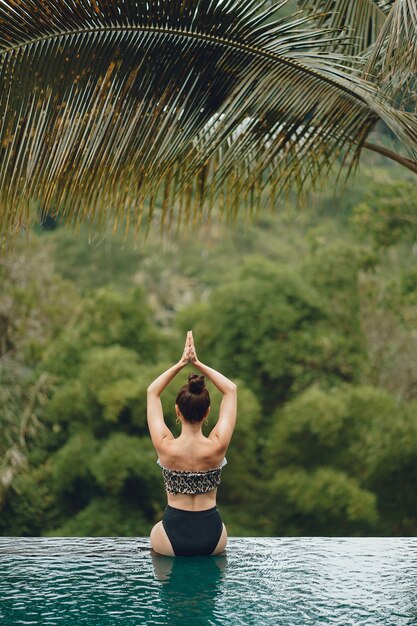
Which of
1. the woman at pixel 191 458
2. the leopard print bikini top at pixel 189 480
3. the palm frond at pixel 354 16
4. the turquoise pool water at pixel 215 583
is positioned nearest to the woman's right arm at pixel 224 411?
the woman at pixel 191 458

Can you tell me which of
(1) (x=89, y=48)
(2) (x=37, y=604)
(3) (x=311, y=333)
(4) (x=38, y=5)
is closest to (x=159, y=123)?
(1) (x=89, y=48)

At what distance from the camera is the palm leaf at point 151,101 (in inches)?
138

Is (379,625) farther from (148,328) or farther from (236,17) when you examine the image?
(148,328)

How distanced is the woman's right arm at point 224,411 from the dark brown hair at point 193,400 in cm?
8

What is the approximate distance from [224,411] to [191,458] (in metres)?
0.26

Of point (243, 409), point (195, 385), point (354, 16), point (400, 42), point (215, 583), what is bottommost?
point (215, 583)

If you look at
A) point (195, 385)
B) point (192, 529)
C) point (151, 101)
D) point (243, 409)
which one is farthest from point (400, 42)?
point (243, 409)

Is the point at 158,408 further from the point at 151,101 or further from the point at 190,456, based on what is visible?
the point at 151,101

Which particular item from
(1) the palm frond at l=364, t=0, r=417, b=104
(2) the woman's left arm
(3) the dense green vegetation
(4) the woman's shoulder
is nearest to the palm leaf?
(1) the palm frond at l=364, t=0, r=417, b=104

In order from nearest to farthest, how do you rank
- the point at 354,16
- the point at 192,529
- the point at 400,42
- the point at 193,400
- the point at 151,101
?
the point at 400,42
the point at 151,101
the point at 193,400
the point at 192,529
the point at 354,16

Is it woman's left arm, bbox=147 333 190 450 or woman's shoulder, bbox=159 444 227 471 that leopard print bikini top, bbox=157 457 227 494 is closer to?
woman's shoulder, bbox=159 444 227 471

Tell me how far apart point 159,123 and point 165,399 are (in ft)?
25.8

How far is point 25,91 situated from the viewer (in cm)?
350

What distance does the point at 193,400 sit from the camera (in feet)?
13.1
